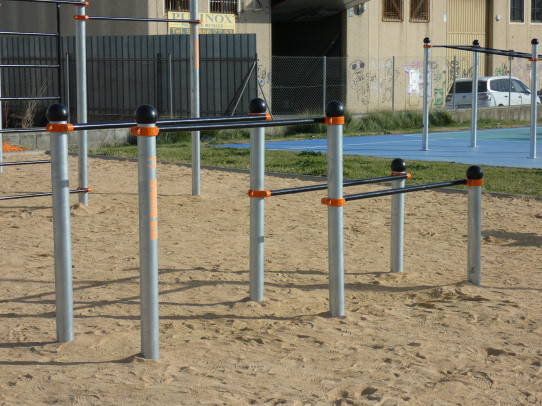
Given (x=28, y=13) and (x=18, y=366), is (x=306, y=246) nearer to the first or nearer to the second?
(x=18, y=366)

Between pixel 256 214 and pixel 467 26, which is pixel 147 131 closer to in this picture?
pixel 256 214

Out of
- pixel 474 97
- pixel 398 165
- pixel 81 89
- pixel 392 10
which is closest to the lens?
pixel 398 165

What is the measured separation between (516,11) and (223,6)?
15.6 meters

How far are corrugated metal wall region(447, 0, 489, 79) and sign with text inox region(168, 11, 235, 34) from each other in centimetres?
1038

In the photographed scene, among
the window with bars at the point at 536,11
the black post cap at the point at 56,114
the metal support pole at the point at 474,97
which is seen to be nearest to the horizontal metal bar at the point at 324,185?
the black post cap at the point at 56,114

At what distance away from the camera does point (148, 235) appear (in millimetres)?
4371

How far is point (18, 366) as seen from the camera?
427 centimetres

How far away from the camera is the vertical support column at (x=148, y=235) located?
4.32m

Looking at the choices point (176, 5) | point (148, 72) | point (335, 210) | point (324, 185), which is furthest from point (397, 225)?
point (176, 5)

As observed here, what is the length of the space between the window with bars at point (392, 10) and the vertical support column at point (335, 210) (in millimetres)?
26299

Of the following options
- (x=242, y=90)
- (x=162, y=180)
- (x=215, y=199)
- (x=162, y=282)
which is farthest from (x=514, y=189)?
(x=242, y=90)

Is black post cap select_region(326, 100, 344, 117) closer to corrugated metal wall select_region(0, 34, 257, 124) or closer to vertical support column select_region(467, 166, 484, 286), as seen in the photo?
vertical support column select_region(467, 166, 484, 286)

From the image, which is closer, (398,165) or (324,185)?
(324,185)

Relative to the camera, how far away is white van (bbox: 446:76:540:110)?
92.4ft
